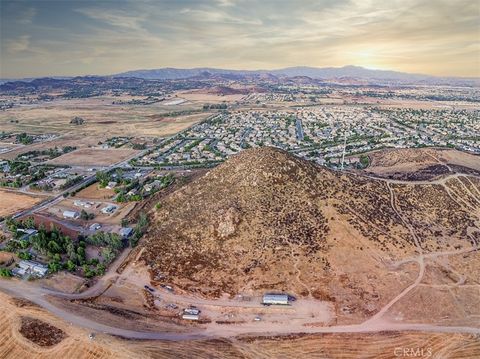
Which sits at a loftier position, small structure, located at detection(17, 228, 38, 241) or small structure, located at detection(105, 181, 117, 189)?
small structure, located at detection(105, 181, 117, 189)

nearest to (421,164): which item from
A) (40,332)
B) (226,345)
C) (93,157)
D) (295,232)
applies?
(295,232)

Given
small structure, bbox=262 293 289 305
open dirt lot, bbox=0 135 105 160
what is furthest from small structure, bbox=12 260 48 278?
open dirt lot, bbox=0 135 105 160

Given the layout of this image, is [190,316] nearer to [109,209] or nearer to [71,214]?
[109,209]

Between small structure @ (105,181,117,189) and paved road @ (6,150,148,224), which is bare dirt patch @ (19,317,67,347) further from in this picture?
small structure @ (105,181,117,189)

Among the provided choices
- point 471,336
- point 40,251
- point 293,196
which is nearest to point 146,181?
point 40,251

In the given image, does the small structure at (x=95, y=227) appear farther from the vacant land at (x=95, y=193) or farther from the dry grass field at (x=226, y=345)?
the dry grass field at (x=226, y=345)

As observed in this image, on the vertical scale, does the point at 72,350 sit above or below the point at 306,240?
below

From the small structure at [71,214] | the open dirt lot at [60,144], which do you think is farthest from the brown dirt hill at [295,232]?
the open dirt lot at [60,144]

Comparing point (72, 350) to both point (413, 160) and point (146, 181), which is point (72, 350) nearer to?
point (146, 181)
